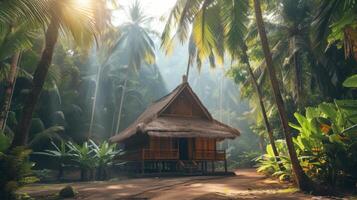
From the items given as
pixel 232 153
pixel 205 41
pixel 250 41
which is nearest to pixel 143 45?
pixel 250 41

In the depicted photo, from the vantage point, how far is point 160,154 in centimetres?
1839

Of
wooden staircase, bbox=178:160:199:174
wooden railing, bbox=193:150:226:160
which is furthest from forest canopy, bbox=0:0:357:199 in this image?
wooden staircase, bbox=178:160:199:174

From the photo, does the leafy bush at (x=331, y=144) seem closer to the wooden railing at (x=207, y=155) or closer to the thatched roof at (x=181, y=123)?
the thatched roof at (x=181, y=123)

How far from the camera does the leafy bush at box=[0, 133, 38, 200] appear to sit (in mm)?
8289

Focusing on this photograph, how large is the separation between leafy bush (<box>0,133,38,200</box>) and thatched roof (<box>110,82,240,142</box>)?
29.3ft

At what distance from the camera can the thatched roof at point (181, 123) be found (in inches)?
701

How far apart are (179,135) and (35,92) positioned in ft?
31.2

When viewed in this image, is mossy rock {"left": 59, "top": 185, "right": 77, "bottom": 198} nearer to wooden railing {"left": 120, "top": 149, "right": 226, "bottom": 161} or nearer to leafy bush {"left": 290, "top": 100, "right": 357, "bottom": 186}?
leafy bush {"left": 290, "top": 100, "right": 357, "bottom": 186}

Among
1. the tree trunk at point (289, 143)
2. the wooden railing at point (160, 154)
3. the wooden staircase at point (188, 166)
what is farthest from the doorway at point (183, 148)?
the tree trunk at point (289, 143)

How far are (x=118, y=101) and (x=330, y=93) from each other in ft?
73.6

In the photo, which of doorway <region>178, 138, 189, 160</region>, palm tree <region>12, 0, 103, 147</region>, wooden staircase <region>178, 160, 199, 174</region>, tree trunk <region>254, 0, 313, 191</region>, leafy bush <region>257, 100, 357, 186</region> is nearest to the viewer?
palm tree <region>12, 0, 103, 147</region>

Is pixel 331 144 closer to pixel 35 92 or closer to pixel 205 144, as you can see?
pixel 35 92

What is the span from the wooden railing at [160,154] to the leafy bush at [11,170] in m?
9.65

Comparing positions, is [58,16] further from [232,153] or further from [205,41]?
[232,153]
